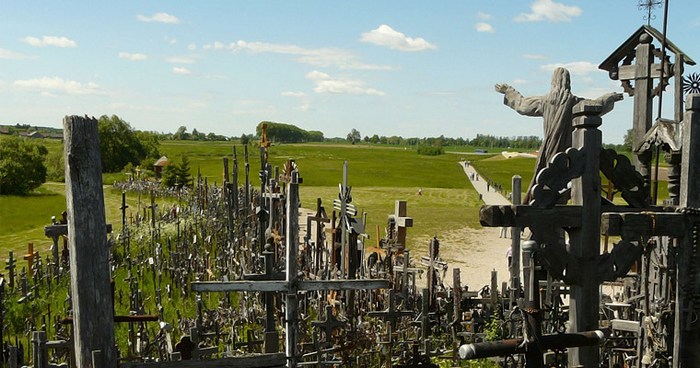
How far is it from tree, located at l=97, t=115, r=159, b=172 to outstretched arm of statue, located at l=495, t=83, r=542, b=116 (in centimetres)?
6289

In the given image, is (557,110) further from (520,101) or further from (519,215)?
(519,215)

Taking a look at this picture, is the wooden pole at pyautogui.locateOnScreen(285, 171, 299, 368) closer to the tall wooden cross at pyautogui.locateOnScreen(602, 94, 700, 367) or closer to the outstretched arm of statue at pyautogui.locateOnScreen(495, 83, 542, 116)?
the tall wooden cross at pyautogui.locateOnScreen(602, 94, 700, 367)

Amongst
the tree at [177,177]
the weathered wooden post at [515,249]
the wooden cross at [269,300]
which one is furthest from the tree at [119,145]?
the wooden cross at [269,300]

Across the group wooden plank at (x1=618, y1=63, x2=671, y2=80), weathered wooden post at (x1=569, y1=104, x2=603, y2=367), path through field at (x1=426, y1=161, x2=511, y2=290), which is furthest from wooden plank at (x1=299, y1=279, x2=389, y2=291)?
path through field at (x1=426, y1=161, x2=511, y2=290)

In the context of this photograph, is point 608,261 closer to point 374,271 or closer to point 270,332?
point 270,332

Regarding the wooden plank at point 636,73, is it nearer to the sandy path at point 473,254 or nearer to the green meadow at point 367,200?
the green meadow at point 367,200

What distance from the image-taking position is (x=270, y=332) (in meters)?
6.89

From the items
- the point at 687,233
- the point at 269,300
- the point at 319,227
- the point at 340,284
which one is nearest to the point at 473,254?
the point at 319,227

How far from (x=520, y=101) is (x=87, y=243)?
257 inches

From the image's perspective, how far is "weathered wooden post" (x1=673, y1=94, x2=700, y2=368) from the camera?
19.1 ft

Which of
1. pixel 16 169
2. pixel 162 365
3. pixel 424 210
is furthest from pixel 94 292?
pixel 16 169

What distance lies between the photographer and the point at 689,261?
588cm

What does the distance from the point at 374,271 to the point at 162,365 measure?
8.39 metres

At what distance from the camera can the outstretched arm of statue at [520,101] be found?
28.8 ft
